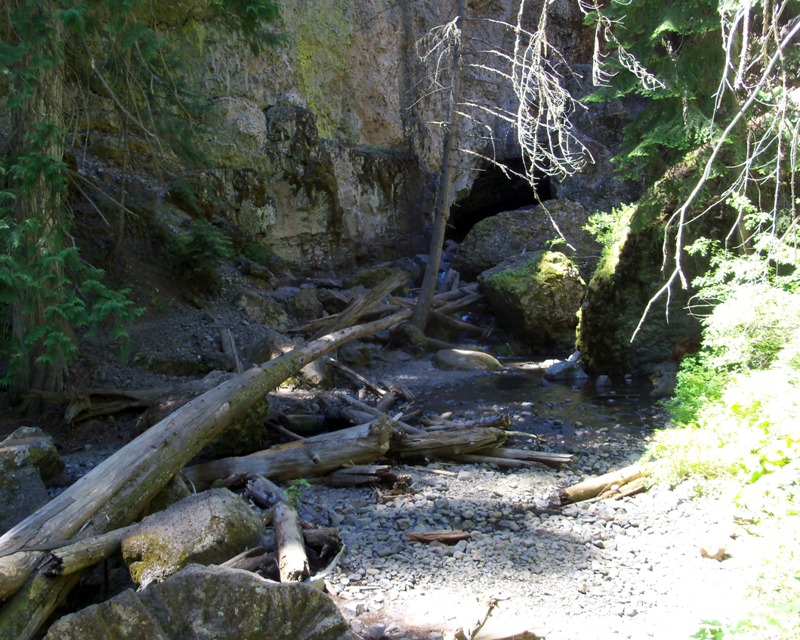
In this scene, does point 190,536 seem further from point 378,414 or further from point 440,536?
point 378,414

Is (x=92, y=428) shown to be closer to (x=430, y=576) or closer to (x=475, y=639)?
(x=430, y=576)

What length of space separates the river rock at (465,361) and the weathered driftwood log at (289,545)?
8.57 meters

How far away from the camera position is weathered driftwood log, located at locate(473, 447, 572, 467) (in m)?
7.41

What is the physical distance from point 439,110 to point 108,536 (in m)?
19.8

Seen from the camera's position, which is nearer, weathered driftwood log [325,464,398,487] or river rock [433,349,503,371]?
weathered driftwood log [325,464,398,487]

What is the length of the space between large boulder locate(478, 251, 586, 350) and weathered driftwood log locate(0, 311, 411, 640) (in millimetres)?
8950

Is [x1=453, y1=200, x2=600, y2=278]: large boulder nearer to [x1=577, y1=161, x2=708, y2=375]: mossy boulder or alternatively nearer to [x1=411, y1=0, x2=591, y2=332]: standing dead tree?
[x1=411, y1=0, x2=591, y2=332]: standing dead tree

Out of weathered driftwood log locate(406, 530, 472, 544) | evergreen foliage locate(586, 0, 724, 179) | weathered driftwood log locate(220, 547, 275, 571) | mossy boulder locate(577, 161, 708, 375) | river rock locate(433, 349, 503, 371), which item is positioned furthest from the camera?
river rock locate(433, 349, 503, 371)

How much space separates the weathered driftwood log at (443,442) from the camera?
7.39 m

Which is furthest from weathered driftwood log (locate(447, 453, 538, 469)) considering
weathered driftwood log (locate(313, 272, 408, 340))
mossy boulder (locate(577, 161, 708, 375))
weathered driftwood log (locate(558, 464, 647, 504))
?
weathered driftwood log (locate(313, 272, 408, 340))

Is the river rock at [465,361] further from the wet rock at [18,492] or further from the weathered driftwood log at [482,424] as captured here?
the wet rock at [18,492]

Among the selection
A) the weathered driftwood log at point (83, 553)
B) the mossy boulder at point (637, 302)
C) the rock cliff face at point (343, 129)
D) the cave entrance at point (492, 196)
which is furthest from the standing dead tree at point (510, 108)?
the weathered driftwood log at point (83, 553)

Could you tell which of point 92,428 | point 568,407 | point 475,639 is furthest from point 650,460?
point 92,428

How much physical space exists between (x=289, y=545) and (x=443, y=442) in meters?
3.31
